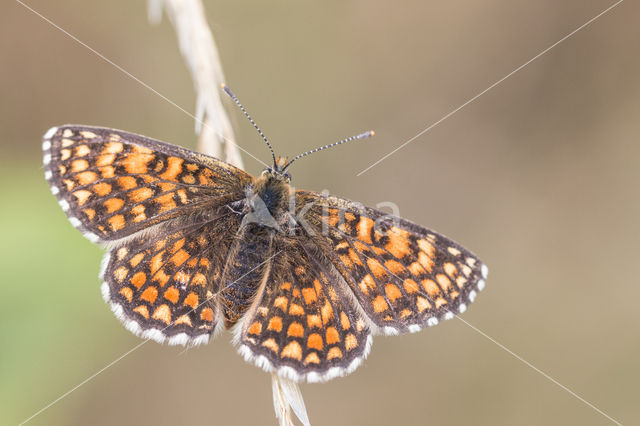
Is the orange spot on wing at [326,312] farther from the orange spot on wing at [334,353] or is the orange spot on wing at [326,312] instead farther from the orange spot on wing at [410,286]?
the orange spot on wing at [410,286]

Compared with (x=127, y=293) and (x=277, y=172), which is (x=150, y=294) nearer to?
(x=127, y=293)

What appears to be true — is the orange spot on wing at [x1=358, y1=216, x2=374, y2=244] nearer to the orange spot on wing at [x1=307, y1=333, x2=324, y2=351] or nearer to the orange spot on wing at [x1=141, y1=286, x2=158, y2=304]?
the orange spot on wing at [x1=307, y1=333, x2=324, y2=351]

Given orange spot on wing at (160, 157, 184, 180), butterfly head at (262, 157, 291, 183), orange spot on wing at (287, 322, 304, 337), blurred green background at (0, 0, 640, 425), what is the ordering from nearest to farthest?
orange spot on wing at (287, 322, 304, 337) → orange spot on wing at (160, 157, 184, 180) → butterfly head at (262, 157, 291, 183) → blurred green background at (0, 0, 640, 425)

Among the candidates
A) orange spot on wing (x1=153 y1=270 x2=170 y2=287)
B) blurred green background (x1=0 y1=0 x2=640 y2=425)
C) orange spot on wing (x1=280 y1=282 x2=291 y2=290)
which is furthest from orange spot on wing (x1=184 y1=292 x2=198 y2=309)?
blurred green background (x1=0 y1=0 x2=640 y2=425)

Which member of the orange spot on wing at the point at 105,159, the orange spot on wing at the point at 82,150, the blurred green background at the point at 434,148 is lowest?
the blurred green background at the point at 434,148

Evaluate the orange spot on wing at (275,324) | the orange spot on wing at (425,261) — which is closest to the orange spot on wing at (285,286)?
the orange spot on wing at (275,324)

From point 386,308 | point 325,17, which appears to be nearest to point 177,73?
point 325,17

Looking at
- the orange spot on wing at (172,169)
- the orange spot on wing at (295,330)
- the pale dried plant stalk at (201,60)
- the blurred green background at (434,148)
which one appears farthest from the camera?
the blurred green background at (434,148)

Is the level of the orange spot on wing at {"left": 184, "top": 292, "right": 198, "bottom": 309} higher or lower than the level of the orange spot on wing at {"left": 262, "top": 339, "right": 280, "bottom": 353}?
higher
